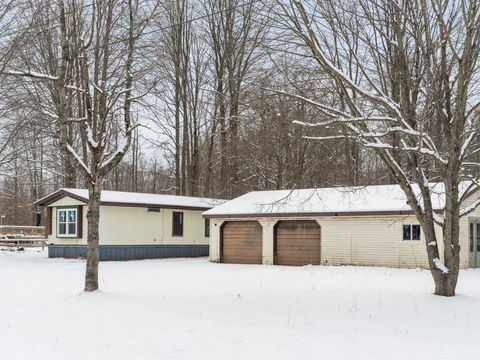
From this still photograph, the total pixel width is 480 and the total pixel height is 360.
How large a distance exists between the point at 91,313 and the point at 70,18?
273 inches

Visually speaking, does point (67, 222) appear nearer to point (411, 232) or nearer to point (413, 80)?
point (411, 232)

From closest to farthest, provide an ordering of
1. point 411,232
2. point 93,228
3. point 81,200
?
point 93,228
point 411,232
point 81,200

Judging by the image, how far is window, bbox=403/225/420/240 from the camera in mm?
20766

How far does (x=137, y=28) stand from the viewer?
1342 cm

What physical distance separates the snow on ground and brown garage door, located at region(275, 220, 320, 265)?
6.81 metres

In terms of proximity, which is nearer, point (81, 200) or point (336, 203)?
point (336, 203)

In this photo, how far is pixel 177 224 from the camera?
28969 mm

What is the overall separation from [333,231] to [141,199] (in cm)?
972

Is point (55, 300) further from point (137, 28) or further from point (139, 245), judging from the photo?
point (139, 245)

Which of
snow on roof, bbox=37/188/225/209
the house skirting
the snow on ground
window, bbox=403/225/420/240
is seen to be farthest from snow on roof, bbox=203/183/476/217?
the snow on ground

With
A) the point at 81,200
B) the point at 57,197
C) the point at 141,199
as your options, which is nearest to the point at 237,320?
the point at 81,200

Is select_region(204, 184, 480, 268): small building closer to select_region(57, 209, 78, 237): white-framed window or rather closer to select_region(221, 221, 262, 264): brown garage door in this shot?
select_region(221, 221, 262, 264): brown garage door

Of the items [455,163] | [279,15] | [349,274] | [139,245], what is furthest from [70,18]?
[139,245]

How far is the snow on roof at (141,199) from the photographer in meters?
26.1
